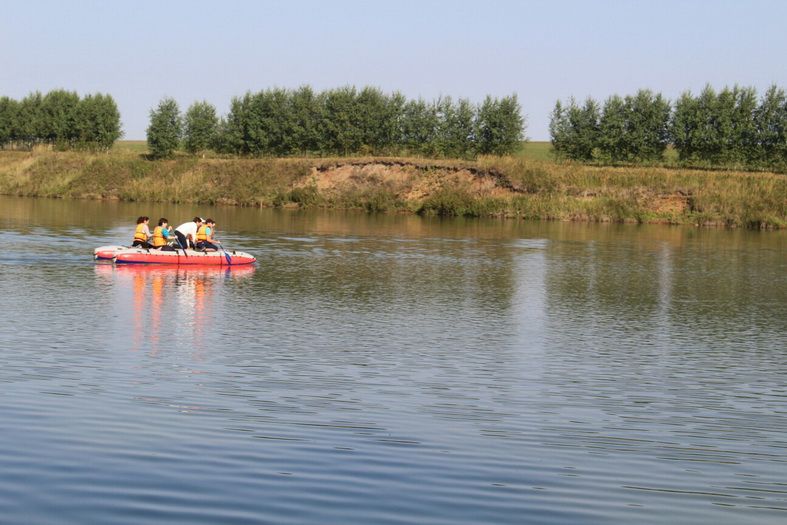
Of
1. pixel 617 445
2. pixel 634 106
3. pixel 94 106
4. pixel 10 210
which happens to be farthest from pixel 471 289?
pixel 94 106

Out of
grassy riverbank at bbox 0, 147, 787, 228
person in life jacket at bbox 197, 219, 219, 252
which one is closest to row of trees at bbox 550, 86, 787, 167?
grassy riverbank at bbox 0, 147, 787, 228

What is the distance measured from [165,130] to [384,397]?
103266 millimetres

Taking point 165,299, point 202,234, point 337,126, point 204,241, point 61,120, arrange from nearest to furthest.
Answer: point 165,299 → point 204,241 → point 202,234 → point 337,126 → point 61,120

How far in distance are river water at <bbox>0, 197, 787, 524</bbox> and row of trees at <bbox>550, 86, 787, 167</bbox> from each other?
61122 mm

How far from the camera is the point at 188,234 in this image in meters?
42.1

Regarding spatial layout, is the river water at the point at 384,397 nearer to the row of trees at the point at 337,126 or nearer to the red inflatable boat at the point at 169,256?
the red inflatable boat at the point at 169,256

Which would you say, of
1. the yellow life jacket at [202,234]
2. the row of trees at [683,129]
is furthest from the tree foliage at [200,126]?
the yellow life jacket at [202,234]

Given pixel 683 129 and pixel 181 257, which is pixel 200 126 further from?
pixel 181 257

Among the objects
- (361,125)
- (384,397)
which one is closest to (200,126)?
(361,125)

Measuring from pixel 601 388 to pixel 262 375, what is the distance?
6110 millimetres

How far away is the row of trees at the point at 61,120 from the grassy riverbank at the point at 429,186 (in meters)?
8.44

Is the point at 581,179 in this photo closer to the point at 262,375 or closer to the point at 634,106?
the point at 634,106

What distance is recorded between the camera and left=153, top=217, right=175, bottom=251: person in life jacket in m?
40.6

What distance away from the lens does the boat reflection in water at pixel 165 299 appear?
937 inches
